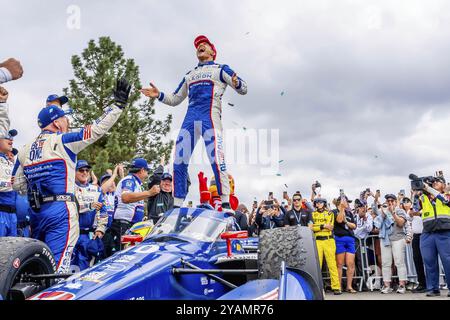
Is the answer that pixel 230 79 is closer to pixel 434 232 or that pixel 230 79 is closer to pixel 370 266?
pixel 434 232

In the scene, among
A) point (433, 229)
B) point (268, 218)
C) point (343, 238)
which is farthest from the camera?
point (268, 218)

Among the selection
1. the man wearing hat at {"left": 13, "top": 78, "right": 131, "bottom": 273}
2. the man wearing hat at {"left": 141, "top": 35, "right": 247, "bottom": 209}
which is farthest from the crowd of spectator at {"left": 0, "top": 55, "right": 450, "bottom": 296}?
the man wearing hat at {"left": 141, "top": 35, "right": 247, "bottom": 209}

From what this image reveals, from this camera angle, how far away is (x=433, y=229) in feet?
27.6

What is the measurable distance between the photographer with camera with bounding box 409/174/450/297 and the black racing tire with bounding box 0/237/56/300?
678 centimetres

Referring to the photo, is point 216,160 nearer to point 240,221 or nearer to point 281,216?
point 240,221

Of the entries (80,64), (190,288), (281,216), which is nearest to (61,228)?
(190,288)

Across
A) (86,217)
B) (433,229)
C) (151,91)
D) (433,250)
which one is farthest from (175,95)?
(433,250)

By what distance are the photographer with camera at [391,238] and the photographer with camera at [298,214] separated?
1581 mm

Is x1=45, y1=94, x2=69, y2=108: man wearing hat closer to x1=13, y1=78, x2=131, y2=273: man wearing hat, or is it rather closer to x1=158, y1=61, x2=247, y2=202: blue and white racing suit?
x1=13, y1=78, x2=131, y2=273: man wearing hat

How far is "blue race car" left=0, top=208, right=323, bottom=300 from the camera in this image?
10.5ft

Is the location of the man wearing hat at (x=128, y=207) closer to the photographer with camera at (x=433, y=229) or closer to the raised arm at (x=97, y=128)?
the raised arm at (x=97, y=128)

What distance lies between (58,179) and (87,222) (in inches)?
89.7
